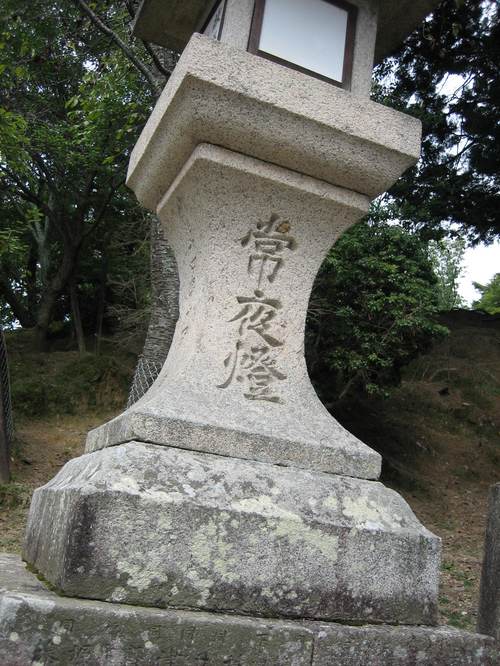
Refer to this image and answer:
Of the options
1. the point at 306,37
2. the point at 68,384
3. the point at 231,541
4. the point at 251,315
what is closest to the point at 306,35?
the point at 306,37

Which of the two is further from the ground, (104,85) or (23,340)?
(104,85)

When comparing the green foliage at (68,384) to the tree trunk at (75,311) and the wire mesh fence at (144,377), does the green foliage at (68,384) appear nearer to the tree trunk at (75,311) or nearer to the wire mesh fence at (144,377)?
the tree trunk at (75,311)

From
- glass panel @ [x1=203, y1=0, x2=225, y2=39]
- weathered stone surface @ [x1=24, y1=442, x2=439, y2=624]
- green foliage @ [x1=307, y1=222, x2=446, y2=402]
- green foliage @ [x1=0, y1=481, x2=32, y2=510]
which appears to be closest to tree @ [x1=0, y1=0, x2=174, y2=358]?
green foliage @ [x1=0, y1=481, x2=32, y2=510]

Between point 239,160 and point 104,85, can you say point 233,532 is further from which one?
point 104,85

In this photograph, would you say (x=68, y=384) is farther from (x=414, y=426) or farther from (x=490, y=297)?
(x=490, y=297)

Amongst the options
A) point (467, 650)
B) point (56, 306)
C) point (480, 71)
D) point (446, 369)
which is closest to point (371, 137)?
point (467, 650)

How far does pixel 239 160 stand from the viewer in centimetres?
251

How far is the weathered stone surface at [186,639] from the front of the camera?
1671 millimetres

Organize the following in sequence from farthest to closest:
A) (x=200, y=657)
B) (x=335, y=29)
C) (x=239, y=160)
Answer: (x=335, y=29) < (x=239, y=160) < (x=200, y=657)

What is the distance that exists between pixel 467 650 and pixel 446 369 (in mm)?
10481

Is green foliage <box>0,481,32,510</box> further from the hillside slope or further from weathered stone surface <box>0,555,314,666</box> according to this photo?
weathered stone surface <box>0,555,314,666</box>

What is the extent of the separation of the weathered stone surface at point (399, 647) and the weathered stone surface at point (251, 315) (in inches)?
21.6

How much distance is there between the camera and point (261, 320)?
2564 millimetres

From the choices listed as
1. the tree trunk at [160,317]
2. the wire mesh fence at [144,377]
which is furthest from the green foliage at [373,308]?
the wire mesh fence at [144,377]
